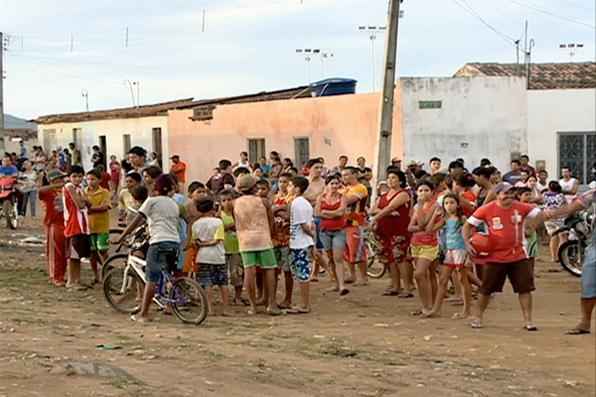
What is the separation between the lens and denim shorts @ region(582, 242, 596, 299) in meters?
10.4

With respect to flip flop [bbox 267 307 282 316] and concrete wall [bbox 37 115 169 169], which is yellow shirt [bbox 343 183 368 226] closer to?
flip flop [bbox 267 307 282 316]

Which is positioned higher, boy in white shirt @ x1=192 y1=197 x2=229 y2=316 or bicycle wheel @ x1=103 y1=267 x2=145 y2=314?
boy in white shirt @ x1=192 y1=197 x2=229 y2=316

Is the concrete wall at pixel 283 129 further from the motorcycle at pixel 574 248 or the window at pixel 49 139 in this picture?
the motorcycle at pixel 574 248

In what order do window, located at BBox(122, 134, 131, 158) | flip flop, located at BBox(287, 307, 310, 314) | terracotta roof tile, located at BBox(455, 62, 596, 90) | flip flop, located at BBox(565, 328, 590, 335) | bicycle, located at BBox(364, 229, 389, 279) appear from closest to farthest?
flip flop, located at BBox(565, 328, 590, 335) → flip flop, located at BBox(287, 307, 310, 314) → bicycle, located at BBox(364, 229, 389, 279) → terracotta roof tile, located at BBox(455, 62, 596, 90) → window, located at BBox(122, 134, 131, 158)

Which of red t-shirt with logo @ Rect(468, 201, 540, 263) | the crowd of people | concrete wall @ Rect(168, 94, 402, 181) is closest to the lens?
red t-shirt with logo @ Rect(468, 201, 540, 263)

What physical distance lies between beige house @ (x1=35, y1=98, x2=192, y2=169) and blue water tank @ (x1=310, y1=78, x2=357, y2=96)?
23.0 ft

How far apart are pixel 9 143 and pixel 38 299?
53359 millimetres

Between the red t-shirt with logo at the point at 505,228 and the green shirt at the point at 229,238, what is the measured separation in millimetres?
3046

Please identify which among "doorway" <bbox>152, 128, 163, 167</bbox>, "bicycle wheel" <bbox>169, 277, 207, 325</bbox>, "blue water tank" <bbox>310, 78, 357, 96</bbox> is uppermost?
"blue water tank" <bbox>310, 78, 357, 96</bbox>

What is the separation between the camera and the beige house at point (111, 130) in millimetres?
41719

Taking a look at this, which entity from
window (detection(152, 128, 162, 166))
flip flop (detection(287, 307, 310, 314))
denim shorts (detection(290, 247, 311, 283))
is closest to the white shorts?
denim shorts (detection(290, 247, 311, 283))

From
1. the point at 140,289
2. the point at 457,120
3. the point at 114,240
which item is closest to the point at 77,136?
the point at 457,120

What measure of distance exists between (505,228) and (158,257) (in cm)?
363

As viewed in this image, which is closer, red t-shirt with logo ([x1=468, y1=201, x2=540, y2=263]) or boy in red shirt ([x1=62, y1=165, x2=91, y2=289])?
red t-shirt with logo ([x1=468, y1=201, x2=540, y2=263])
